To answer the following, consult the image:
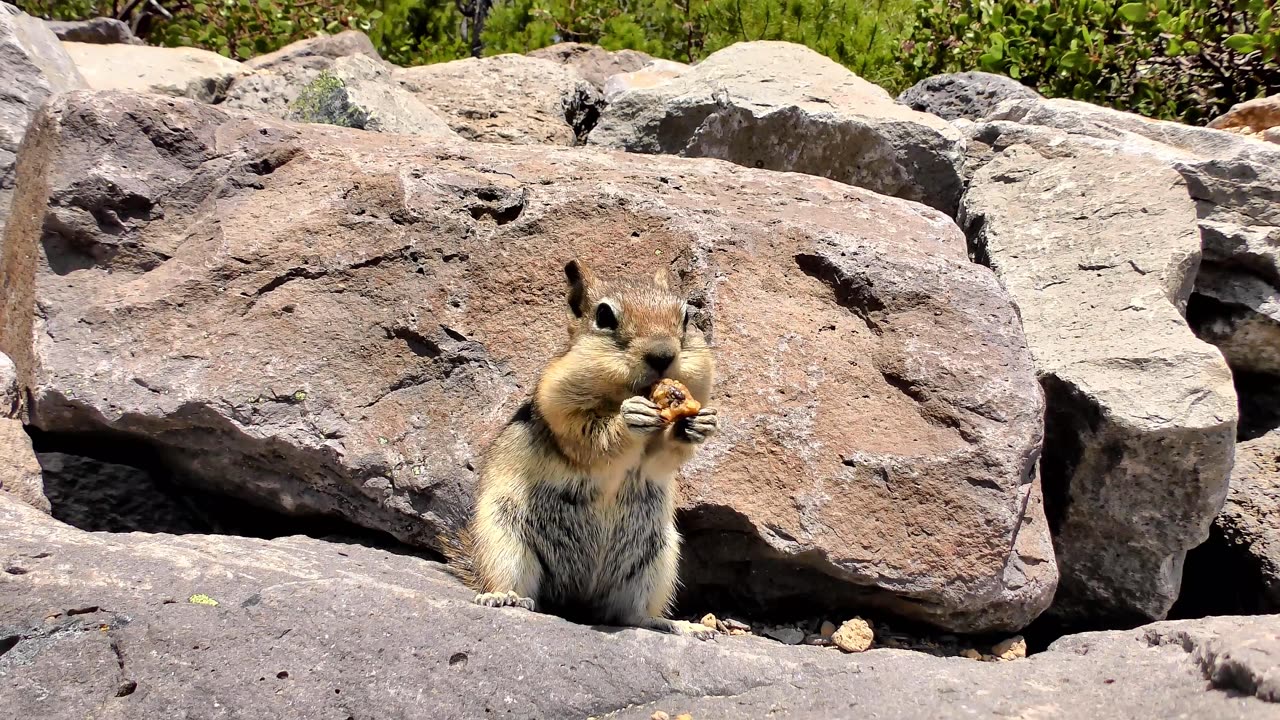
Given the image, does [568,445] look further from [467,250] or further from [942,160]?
[942,160]

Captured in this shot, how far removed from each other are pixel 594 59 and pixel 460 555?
6.19 m

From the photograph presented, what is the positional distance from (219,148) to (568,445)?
2515 mm

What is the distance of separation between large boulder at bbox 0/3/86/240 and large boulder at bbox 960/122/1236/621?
551cm

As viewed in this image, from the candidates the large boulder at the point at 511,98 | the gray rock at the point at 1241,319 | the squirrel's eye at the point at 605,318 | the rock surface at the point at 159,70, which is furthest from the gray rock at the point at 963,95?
the rock surface at the point at 159,70

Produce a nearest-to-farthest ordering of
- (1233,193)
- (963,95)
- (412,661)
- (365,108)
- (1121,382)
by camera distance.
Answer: (412,661) < (1121,382) < (1233,193) < (365,108) < (963,95)

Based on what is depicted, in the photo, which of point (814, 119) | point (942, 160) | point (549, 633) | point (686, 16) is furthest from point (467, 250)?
point (686, 16)

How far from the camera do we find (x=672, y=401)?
3.57 m

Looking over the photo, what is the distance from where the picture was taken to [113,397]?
13.5 feet

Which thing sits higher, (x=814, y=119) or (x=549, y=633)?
(x=814, y=119)

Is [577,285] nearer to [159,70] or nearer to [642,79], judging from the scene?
[642,79]

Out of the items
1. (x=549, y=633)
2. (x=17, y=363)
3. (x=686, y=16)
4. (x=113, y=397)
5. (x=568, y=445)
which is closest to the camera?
(x=549, y=633)

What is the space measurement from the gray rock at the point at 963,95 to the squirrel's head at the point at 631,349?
170 inches

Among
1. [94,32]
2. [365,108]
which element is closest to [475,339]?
[365,108]

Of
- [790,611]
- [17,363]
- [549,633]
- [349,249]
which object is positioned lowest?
[790,611]
